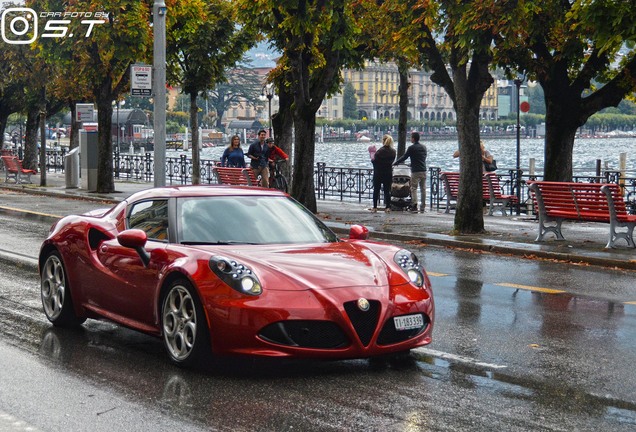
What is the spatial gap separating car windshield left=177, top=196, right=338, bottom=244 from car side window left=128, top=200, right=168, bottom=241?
146mm

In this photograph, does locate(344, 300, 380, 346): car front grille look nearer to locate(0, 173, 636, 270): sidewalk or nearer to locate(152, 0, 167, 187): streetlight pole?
locate(0, 173, 636, 270): sidewalk

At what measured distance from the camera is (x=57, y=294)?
1054 centimetres

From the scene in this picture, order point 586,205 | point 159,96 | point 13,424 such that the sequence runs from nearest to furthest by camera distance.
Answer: point 13,424
point 586,205
point 159,96

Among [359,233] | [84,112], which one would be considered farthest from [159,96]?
[84,112]

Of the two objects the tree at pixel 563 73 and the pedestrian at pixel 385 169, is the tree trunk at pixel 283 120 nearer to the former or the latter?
the pedestrian at pixel 385 169

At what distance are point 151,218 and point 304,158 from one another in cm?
1756

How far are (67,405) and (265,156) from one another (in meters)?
24.4

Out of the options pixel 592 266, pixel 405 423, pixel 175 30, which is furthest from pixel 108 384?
pixel 175 30

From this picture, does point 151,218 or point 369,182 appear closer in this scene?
point 151,218

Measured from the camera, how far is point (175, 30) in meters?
38.6

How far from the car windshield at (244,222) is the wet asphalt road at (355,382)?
3.18 feet

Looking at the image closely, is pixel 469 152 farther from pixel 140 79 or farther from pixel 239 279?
pixel 239 279

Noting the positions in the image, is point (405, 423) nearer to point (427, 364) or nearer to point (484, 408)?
point (484, 408)

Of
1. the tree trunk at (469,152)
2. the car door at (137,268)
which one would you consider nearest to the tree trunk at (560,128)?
the tree trunk at (469,152)
